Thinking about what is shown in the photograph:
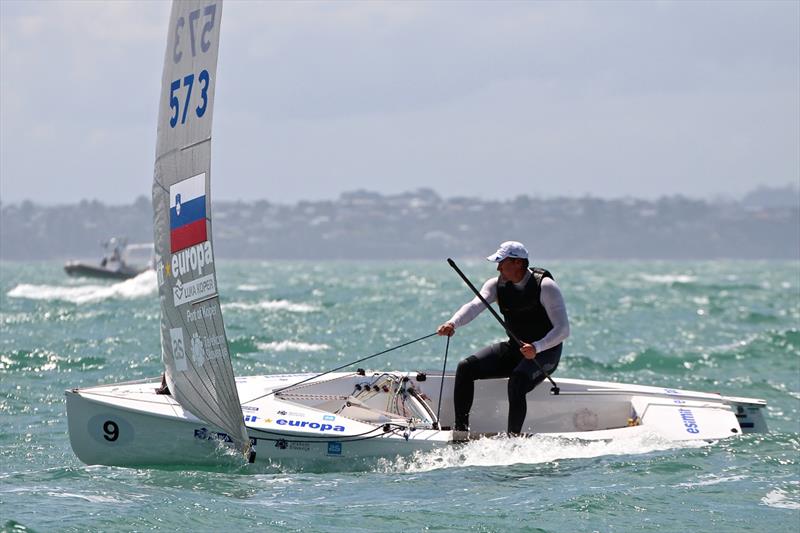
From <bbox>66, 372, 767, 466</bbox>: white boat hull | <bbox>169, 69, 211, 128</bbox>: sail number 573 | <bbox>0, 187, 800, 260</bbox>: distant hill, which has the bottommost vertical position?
<bbox>66, 372, 767, 466</bbox>: white boat hull

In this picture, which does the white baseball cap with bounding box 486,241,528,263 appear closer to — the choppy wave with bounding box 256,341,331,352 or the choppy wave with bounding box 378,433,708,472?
the choppy wave with bounding box 378,433,708,472

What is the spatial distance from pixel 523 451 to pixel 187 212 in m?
2.80

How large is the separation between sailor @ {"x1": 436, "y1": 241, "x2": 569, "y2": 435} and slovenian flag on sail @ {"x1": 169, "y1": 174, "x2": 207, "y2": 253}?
1899 millimetres

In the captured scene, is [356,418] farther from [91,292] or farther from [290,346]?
[91,292]

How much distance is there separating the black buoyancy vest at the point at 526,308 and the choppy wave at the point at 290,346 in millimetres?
8976

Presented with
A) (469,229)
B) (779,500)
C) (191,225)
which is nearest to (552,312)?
(779,500)

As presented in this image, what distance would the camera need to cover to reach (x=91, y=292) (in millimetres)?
40375

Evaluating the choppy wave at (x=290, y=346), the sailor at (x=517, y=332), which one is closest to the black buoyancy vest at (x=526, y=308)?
the sailor at (x=517, y=332)

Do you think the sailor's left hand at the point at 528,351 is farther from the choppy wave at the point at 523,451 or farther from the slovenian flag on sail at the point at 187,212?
the slovenian flag on sail at the point at 187,212

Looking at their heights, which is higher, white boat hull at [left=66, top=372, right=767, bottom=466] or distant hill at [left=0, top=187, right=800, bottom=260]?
distant hill at [left=0, top=187, right=800, bottom=260]

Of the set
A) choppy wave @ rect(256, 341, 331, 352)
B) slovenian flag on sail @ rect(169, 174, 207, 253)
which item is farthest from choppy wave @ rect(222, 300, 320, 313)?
slovenian flag on sail @ rect(169, 174, 207, 253)

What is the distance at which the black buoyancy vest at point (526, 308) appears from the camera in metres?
9.15

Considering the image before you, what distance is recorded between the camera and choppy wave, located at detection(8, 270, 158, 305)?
1411 inches

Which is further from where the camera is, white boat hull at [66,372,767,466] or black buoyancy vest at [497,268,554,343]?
black buoyancy vest at [497,268,554,343]
